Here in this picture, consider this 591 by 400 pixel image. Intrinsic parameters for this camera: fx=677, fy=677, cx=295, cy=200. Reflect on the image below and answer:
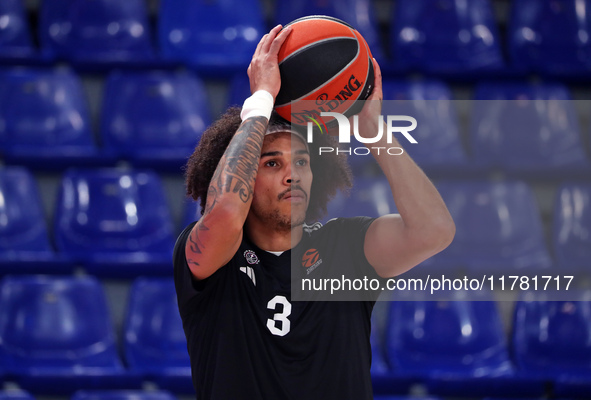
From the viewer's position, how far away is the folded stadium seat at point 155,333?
3.03 metres

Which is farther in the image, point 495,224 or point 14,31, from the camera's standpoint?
point 14,31

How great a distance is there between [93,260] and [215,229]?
1.86 m

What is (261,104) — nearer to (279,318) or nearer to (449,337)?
(279,318)

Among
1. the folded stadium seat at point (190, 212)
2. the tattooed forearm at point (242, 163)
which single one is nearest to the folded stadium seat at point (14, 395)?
the folded stadium seat at point (190, 212)

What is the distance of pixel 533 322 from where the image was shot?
127 inches

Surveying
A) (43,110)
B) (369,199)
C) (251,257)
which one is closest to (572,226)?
(369,199)

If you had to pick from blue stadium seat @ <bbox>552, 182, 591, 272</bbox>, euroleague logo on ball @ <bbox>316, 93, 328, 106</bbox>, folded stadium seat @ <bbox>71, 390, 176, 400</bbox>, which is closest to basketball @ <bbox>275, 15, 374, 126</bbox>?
euroleague logo on ball @ <bbox>316, 93, 328, 106</bbox>

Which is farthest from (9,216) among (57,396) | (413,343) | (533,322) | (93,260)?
(533,322)

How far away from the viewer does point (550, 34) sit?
4109mm

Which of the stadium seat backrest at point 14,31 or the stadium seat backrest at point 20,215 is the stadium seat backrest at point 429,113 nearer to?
the stadium seat backrest at point 20,215

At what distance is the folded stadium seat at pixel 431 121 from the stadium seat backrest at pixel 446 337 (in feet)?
2.39

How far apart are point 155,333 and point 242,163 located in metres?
1.80

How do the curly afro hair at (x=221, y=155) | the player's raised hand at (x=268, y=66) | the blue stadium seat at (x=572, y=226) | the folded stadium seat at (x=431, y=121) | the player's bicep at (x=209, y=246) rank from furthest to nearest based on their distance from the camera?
1. the folded stadium seat at (x=431, y=121)
2. the blue stadium seat at (x=572, y=226)
3. the curly afro hair at (x=221, y=155)
4. the player's raised hand at (x=268, y=66)
5. the player's bicep at (x=209, y=246)

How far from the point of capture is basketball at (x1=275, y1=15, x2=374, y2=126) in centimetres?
163
